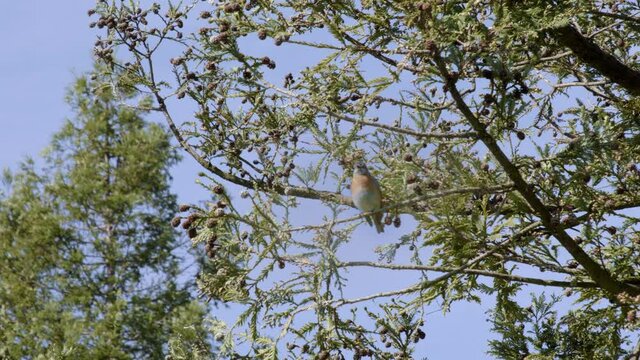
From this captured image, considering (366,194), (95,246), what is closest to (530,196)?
(366,194)

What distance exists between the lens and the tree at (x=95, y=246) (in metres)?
16.9

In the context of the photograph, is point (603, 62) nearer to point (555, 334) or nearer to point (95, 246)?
point (555, 334)

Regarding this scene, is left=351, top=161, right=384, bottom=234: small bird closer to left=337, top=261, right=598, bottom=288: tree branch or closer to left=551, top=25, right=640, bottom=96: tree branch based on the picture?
left=337, top=261, right=598, bottom=288: tree branch

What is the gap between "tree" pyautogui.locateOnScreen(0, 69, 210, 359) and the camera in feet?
55.4

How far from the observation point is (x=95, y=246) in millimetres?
18266

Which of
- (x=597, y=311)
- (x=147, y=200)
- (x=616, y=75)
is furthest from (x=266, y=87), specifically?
(x=147, y=200)

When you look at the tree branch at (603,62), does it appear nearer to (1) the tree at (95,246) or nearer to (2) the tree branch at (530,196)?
(2) the tree branch at (530,196)

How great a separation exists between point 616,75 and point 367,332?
257 cm

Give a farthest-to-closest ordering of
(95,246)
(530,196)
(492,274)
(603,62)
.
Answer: (95,246)
(603,62)
(492,274)
(530,196)

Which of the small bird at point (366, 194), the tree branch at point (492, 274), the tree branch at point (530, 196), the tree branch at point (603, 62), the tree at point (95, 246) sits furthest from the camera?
the tree at point (95, 246)

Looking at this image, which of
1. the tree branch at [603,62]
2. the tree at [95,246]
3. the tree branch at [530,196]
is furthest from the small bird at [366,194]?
the tree at [95,246]

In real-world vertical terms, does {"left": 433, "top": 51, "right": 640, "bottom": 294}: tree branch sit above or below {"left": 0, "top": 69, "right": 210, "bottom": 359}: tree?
below

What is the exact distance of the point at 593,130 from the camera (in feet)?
19.2

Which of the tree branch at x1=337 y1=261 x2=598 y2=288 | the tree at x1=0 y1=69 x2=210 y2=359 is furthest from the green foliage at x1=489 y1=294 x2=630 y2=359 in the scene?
the tree at x1=0 y1=69 x2=210 y2=359
